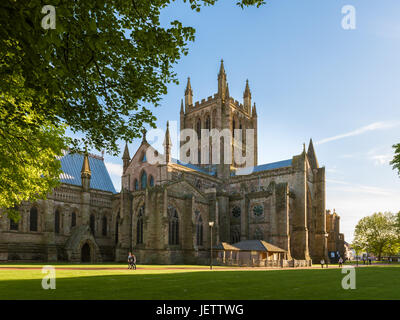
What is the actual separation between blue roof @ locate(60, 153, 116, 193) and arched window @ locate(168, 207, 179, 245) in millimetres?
14973

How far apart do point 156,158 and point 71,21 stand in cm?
4753

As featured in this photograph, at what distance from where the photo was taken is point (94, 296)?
1122cm

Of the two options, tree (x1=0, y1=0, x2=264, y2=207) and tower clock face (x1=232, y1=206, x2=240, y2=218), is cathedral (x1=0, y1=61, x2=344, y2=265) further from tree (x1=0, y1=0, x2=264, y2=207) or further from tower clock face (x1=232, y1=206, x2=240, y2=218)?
tree (x1=0, y1=0, x2=264, y2=207)

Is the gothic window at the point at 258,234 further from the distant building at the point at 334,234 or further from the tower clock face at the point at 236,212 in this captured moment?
the distant building at the point at 334,234

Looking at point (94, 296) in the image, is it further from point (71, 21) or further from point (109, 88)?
point (71, 21)

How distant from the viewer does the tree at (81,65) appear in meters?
8.95

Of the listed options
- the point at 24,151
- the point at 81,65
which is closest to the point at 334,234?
the point at 24,151

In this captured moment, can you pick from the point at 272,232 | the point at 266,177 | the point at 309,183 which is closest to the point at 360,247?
the point at 309,183

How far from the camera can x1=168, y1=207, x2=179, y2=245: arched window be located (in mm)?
44031

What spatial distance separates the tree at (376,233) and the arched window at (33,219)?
6382cm

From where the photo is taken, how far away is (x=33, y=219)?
42.7m

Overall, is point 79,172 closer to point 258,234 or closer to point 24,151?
point 258,234

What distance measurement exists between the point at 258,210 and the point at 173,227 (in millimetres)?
13688

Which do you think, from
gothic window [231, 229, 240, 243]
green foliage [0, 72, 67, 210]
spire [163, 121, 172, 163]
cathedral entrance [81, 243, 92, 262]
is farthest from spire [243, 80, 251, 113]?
green foliage [0, 72, 67, 210]
